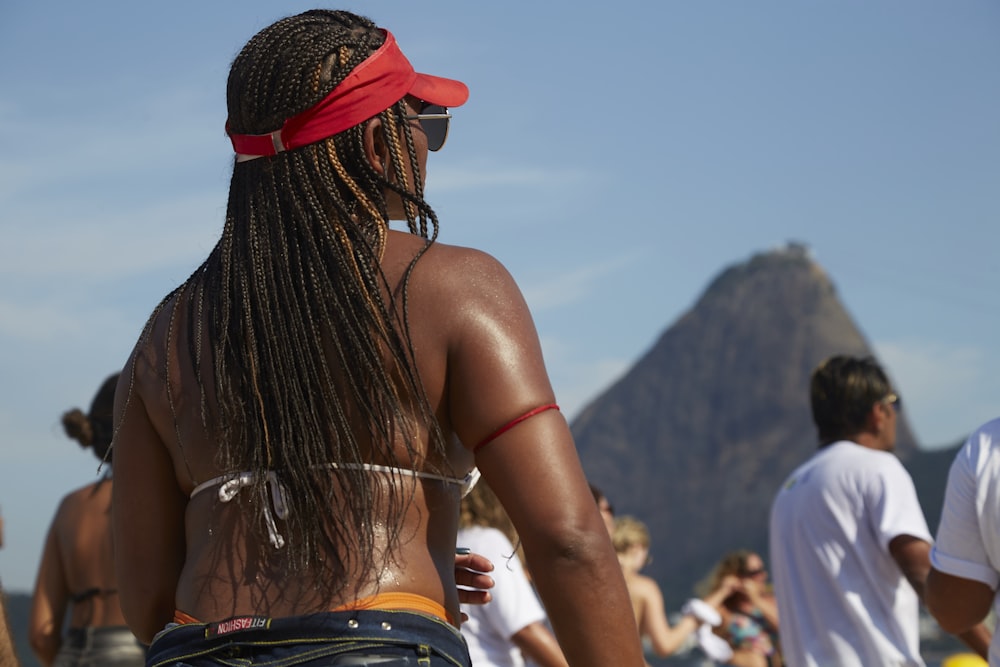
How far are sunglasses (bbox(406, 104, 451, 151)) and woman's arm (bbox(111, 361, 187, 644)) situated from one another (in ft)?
1.97

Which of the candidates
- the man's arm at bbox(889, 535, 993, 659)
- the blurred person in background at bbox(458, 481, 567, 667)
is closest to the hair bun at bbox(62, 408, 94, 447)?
the blurred person in background at bbox(458, 481, 567, 667)

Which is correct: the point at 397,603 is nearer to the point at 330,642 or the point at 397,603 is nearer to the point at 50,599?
the point at 330,642

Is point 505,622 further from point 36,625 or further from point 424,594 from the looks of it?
point 424,594

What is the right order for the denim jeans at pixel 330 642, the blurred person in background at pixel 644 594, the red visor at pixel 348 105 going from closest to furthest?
1. the denim jeans at pixel 330 642
2. the red visor at pixel 348 105
3. the blurred person in background at pixel 644 594

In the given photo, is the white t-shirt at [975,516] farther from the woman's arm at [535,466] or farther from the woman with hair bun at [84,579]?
the woman with hair bun at [84,579]

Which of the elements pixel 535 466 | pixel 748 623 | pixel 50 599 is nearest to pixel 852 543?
pixel 50 599

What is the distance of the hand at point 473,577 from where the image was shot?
2139 mm

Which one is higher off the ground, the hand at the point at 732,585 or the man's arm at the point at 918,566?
the man's arm at the point at 918,566

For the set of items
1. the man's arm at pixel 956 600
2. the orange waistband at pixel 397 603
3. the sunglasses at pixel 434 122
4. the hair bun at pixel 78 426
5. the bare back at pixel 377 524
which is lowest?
the man's arm at pixel 956 600

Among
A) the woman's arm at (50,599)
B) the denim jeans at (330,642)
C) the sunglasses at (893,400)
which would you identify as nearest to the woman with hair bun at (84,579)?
the woman's arm at (50,599)

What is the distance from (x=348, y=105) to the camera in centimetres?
201

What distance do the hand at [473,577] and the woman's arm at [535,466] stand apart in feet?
1.00

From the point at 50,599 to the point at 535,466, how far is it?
416 cm

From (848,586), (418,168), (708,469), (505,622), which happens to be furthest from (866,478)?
(708,469)
